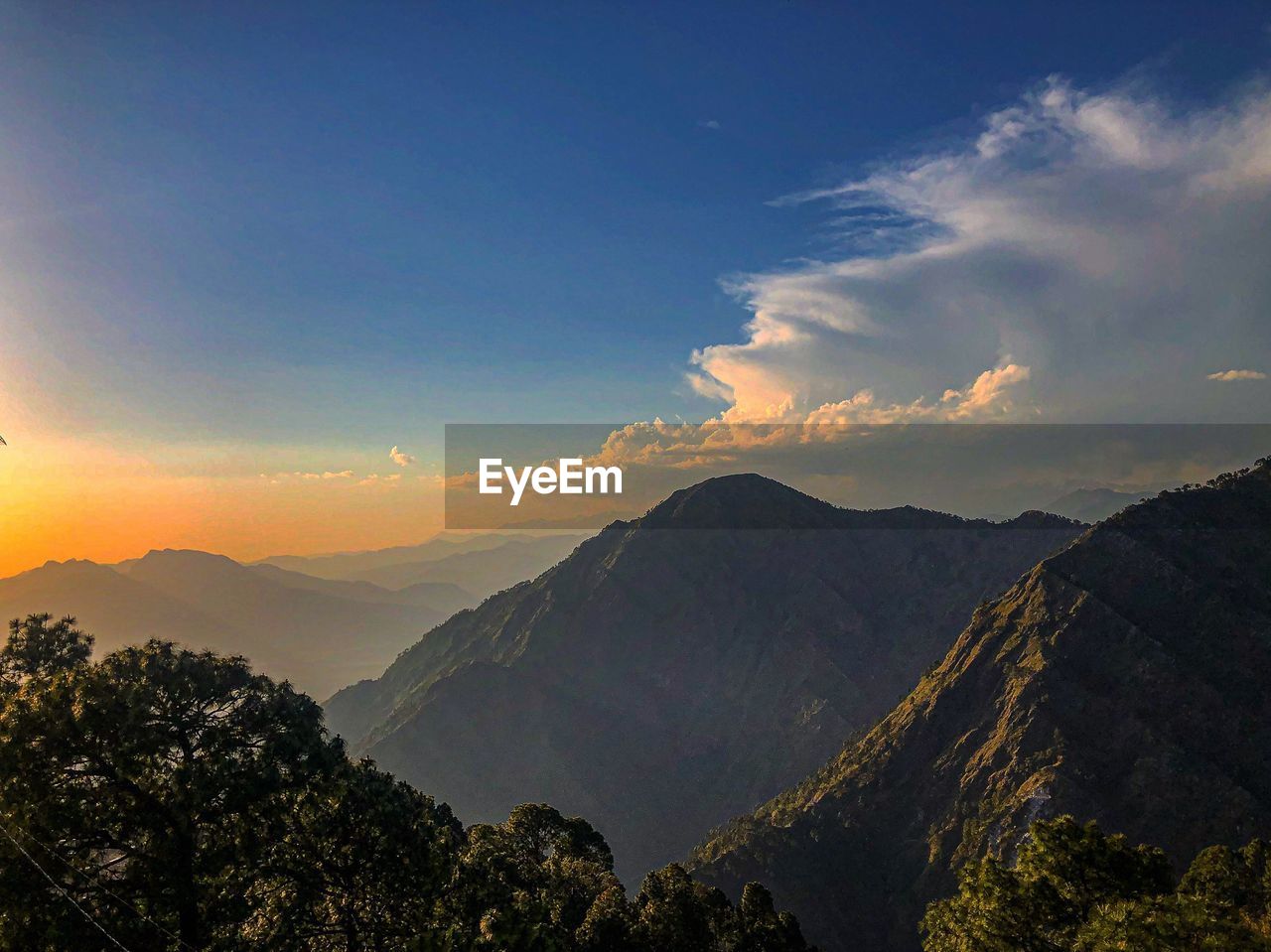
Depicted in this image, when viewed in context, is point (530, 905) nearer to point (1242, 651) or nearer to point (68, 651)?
point (68, 651)

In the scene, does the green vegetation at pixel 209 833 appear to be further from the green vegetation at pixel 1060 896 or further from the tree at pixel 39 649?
the green vegetation at pixel 1060 896

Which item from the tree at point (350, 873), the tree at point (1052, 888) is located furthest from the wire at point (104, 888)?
the tree at point (1052, 888)

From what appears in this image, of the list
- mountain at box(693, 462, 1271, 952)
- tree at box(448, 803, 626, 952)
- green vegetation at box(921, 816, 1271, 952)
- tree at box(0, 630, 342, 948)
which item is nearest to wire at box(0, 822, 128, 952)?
tree at box(0, 630, 342, 948)

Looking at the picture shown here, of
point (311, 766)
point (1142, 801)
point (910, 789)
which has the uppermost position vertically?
point (311, 766)

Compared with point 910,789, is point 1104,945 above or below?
above

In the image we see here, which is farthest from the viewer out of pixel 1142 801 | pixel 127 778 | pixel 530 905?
pixel 1142 801

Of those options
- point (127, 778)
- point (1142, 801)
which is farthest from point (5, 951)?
point (1142, 801)

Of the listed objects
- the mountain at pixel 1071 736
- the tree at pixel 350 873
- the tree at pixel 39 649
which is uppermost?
the tree at pixel 39 649

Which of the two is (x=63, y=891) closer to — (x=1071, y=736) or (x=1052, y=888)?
(x=1052, y=888)
